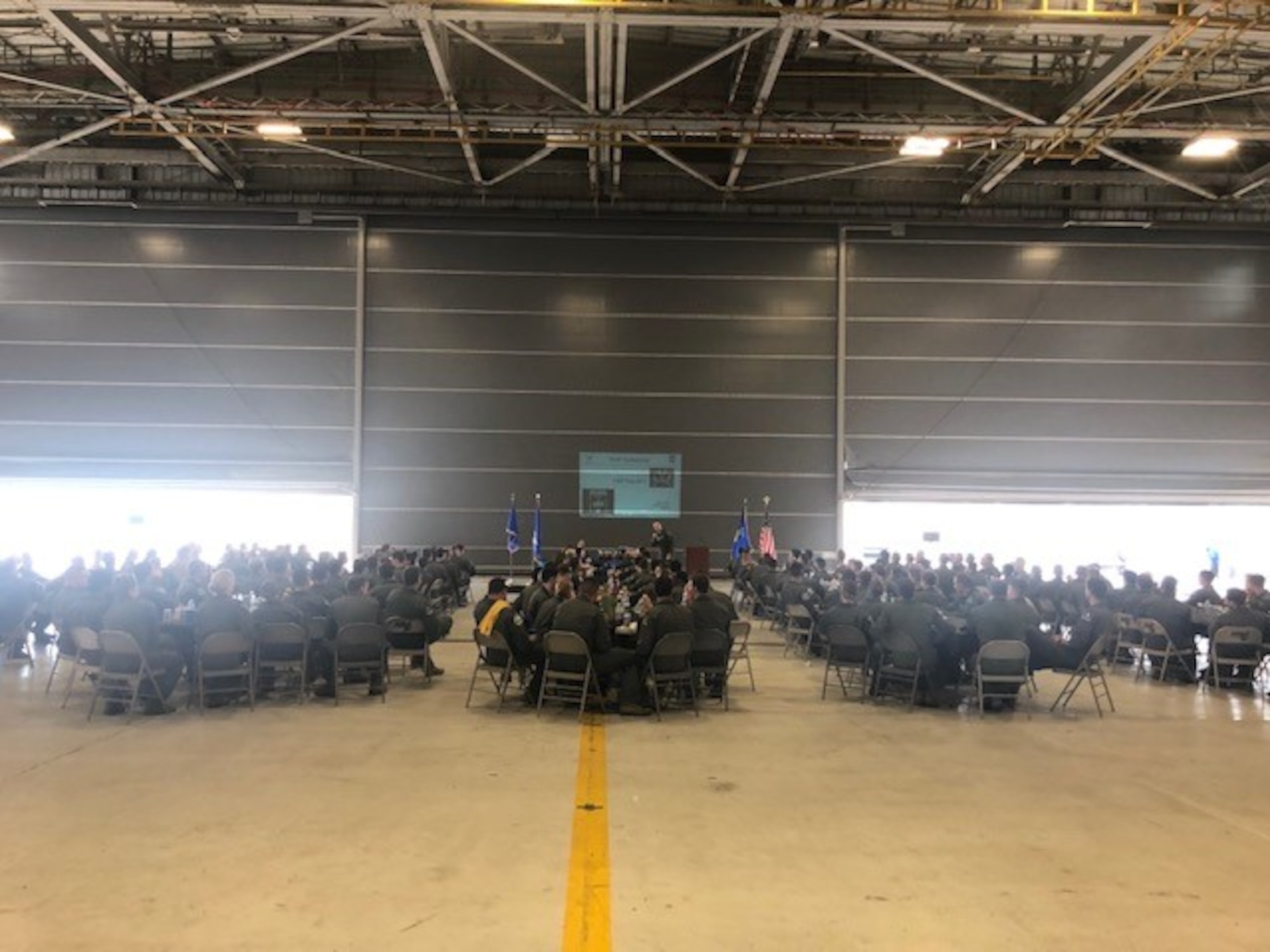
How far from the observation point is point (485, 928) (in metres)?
4.11

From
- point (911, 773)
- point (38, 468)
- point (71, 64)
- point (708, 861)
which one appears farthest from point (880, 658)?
point (38, 468)

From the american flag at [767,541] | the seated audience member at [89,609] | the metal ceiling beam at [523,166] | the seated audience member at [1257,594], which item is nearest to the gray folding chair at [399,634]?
the seated audience member at [89,609]

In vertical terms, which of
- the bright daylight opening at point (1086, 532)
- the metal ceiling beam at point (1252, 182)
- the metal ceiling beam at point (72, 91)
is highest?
the metal ceiling beam at point (1252, 182)

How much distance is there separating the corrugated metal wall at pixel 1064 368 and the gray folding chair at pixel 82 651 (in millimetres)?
17866

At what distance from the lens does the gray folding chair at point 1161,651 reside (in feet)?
36.3

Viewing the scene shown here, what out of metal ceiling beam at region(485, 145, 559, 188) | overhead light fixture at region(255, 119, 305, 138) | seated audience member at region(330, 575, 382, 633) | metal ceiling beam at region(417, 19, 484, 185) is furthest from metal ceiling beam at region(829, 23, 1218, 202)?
seated audience member at region(330, 575, 382, 633)

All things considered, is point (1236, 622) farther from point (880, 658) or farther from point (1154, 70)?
point (1154, 70)

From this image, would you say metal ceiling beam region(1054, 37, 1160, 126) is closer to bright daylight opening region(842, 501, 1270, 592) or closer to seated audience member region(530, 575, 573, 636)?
bright daylight opening region(842, 501, 1270, 592)

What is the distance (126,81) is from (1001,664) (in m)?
17.2

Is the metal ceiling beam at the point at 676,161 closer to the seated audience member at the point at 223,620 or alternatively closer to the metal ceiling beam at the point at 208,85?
the metal ceiling beam at the point at 208,85

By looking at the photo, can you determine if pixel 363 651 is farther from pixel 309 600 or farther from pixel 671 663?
pixel 671 663

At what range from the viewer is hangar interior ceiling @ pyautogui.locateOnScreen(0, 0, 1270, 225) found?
14484 millimetres

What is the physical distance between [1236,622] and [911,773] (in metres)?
6.28

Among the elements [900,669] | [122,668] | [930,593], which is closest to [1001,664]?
[900,669]
